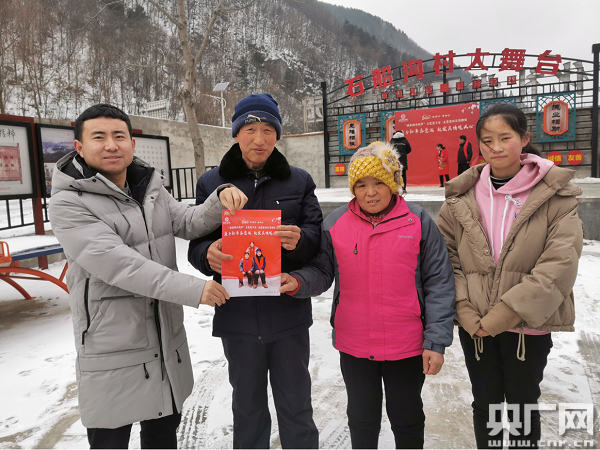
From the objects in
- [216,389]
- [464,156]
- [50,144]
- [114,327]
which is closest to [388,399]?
[114,327]

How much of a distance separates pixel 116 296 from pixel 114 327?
11cm

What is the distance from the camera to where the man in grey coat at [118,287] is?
1.29m

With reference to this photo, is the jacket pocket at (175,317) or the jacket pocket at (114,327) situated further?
the jacket pocket at (175,317)

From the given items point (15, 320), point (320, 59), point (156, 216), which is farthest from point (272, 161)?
point (320, 59)

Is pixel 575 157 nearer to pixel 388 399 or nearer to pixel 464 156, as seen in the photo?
pixel 464 156

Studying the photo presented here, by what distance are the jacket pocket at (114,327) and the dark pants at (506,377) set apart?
4.57 feet

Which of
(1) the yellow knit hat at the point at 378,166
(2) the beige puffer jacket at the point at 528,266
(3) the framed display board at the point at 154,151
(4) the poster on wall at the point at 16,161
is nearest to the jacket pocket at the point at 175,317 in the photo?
(1) the yellow knit hat at the point at 378,166

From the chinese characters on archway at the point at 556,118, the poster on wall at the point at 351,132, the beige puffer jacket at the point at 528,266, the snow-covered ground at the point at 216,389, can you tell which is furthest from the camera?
the poster on wall at the point at 351,132

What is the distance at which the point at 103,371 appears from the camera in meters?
1.33

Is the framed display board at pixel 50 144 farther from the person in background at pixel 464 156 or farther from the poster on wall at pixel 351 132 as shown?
the poster on wall at pixel 351 132

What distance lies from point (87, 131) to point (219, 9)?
29.1ft

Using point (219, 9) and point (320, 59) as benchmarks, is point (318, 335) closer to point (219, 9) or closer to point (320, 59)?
point (219, 9)

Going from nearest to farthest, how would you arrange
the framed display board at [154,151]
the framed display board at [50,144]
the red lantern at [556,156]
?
the framed display board at [50,144], the framed display board at [154,151], the red lantern at [556,156]

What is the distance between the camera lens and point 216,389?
8.14 ft
